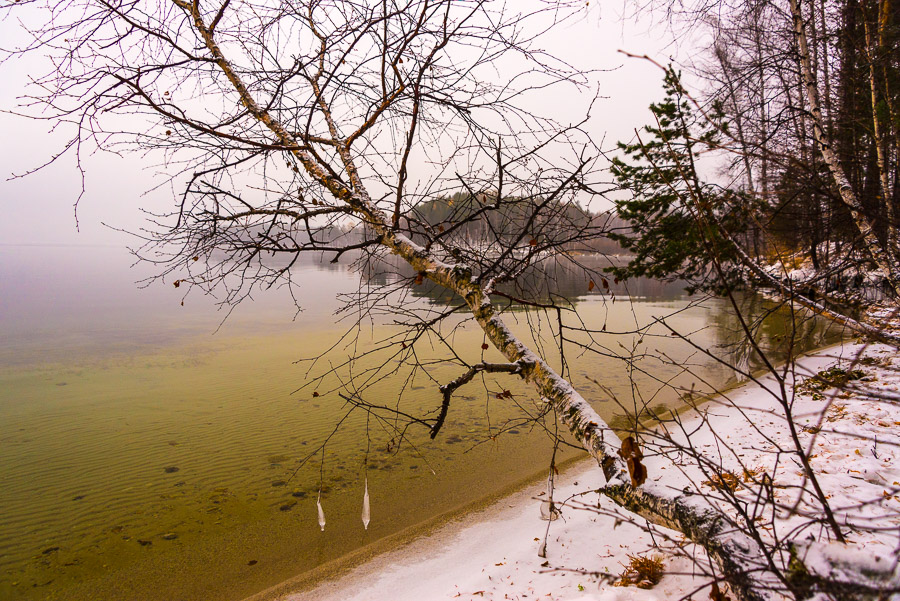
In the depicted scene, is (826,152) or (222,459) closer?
(826,152)

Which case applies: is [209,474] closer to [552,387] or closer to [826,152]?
[552,387]

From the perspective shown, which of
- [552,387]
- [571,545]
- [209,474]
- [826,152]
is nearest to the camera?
[552,387]

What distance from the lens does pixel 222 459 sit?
24.5 feet

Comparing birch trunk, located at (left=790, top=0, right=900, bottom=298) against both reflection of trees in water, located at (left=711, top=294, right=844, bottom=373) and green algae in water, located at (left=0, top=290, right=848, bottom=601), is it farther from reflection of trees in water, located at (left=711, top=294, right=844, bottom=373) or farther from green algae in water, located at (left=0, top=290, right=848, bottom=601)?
green algae in water, located at (left=0, top=290, right=848, bottom=601)

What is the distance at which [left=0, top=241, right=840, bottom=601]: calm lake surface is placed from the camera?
5.23 metres

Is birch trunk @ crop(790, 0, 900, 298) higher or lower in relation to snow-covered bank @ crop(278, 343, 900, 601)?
higher

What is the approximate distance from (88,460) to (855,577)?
945cm

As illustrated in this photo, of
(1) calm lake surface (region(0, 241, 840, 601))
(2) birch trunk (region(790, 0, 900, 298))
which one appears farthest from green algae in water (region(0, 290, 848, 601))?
(2) birch trunk (region(790, 0, 900, 298))

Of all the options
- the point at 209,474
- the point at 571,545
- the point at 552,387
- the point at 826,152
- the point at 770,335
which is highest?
the point at 826,152

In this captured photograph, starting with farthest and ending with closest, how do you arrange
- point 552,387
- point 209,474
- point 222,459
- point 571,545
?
1. point 222,459
2. point 209,474
3. point 571,545
4. point 552,387

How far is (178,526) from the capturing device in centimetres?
588

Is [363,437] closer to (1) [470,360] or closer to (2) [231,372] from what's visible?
(1) [470,360]

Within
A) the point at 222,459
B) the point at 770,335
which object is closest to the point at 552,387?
the point at 222,459

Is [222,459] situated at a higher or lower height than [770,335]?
lower
